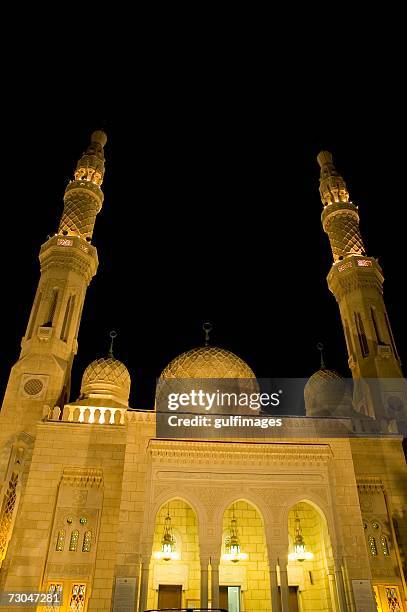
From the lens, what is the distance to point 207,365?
19594mm

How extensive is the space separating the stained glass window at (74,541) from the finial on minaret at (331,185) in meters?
22.0

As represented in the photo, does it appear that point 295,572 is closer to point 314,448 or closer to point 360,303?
point 314,448

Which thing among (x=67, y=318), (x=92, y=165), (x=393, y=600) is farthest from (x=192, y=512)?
(x=92, y=165)

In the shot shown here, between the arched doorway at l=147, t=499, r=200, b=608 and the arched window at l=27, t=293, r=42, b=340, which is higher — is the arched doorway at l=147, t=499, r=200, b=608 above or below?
below

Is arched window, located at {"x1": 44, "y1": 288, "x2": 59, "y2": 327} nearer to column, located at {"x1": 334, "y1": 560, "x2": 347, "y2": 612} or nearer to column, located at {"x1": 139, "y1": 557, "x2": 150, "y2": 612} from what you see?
column, located at {"x1": 139, "y1": 557, "x2": 150, "y2": 612}

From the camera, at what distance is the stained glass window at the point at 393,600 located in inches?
559

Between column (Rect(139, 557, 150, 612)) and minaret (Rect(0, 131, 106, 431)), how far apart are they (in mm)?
7388

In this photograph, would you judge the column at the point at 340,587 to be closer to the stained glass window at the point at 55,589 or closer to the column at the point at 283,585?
the column at the point at 283,585

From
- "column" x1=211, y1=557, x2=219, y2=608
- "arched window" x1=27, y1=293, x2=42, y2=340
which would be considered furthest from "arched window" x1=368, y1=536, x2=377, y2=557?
"arched window" x1=27, y1=293, x2=42, y2=340

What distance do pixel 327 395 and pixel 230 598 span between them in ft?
31.1

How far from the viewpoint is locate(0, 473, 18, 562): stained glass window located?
1489 cm

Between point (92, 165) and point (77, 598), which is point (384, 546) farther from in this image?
point (92, 165)

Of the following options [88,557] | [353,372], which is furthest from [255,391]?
[88,557]

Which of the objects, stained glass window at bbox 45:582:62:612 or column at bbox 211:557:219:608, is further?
stained glass window at bbox 45:582:62:612
